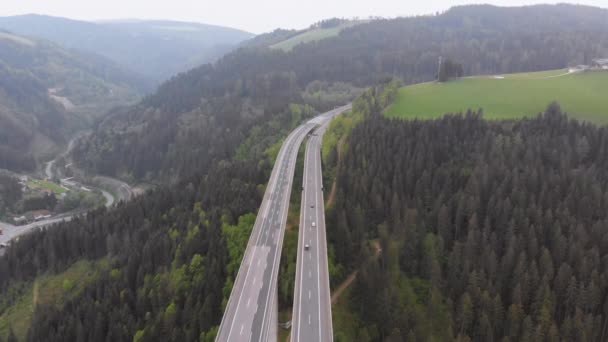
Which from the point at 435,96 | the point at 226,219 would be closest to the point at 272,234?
the point at 226,219

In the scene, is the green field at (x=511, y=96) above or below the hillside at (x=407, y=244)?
above

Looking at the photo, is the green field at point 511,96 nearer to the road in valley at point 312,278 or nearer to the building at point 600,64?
the building at point 600,64

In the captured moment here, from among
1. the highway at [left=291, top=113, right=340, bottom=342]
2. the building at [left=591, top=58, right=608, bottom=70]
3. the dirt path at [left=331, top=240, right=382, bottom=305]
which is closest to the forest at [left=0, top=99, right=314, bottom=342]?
the highway at [left=291, top=113, right=340, bottom=342]

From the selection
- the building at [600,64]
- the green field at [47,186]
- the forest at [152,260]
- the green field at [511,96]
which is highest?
the building at [600,64]

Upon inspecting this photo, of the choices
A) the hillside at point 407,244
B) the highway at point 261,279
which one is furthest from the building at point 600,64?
the highway at point 261,279

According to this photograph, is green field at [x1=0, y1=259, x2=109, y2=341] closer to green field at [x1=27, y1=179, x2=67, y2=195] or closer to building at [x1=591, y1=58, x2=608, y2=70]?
green field at [x1=27, y1=179, x2=67, y2=195]

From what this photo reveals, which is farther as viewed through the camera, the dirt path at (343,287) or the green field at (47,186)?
the green field at (47,186)

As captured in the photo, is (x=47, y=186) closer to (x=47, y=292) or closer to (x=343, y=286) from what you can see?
(x=47, y=292)
